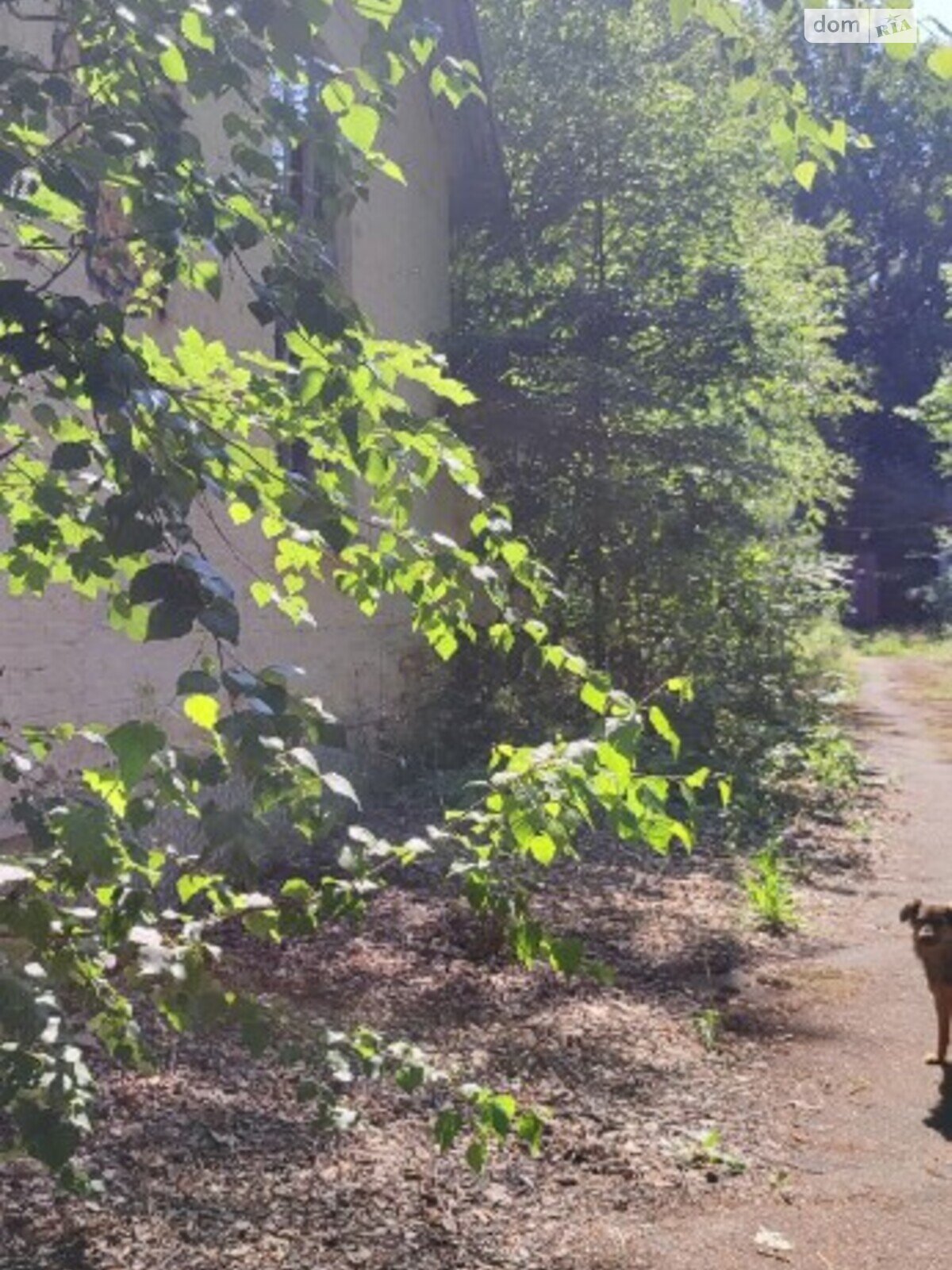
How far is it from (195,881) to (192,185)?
1.15 meters

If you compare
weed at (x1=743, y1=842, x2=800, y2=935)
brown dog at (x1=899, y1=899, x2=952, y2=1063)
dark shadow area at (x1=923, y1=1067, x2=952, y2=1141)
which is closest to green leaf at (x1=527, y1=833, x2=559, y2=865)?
dark shadow area at (x1=923, y1=1067, x2=952, y2=1141)

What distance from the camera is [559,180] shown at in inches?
589

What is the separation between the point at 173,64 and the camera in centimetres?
277

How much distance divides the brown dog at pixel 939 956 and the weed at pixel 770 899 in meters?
2.43

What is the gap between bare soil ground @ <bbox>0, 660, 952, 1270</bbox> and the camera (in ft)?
14.9

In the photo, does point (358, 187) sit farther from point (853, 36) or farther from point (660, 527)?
point (660, 527)

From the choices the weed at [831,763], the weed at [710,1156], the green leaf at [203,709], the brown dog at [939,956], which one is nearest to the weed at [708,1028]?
the brown dog at [939,956]

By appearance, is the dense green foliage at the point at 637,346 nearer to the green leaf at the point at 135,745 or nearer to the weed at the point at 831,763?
the weed at the point at 831,763

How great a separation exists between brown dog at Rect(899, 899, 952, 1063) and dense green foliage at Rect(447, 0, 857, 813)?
7.58 meters

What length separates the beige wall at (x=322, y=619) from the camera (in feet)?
25.1

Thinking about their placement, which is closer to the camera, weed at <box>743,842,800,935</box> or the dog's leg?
the dog's leg

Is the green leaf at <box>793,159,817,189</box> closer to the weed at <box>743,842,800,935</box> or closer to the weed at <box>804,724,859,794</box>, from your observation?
the weed at <box>743,842,800,935</box>

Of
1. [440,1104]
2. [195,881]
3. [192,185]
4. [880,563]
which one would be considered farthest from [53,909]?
[880,563]

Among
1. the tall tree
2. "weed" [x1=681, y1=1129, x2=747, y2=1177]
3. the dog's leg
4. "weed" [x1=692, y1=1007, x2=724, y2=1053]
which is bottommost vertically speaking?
"weed" [x1=692, y1=1007, x2=724, y2=1053]
